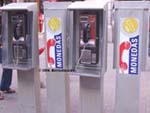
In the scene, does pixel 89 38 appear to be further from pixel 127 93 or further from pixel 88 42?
pixel 127 93

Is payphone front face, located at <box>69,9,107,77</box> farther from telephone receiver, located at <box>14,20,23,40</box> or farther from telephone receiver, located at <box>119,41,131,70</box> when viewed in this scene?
telephone receiver, located at <box>14,20,23,40</box>

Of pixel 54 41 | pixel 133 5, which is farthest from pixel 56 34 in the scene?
pixel 133 5

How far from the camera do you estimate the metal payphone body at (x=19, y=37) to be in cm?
588

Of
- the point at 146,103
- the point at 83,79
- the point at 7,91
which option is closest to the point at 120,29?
the point at 83,79

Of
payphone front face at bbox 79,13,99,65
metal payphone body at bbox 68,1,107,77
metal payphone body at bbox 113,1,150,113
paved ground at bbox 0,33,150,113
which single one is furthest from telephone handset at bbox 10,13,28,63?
metal payphone body at bbox 113,1,150,113

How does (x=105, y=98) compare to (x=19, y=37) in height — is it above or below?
below

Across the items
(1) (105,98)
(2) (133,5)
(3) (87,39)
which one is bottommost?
(1) (105,98)

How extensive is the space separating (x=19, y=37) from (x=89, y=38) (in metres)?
1.05

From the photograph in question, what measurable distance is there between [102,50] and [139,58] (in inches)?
19.2

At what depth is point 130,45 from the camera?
520 cm

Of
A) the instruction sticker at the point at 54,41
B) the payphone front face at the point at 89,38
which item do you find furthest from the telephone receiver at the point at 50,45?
the payphone front face at the point at 89,38

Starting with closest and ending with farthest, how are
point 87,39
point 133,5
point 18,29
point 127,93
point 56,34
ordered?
point 133,5 → point 127,93 → point 87,39 → point 56,34 → point 18,29

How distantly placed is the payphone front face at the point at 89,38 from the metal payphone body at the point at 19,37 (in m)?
0.72

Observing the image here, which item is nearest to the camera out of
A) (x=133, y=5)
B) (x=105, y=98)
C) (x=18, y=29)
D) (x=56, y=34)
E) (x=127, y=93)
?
(x=133, y=5)
